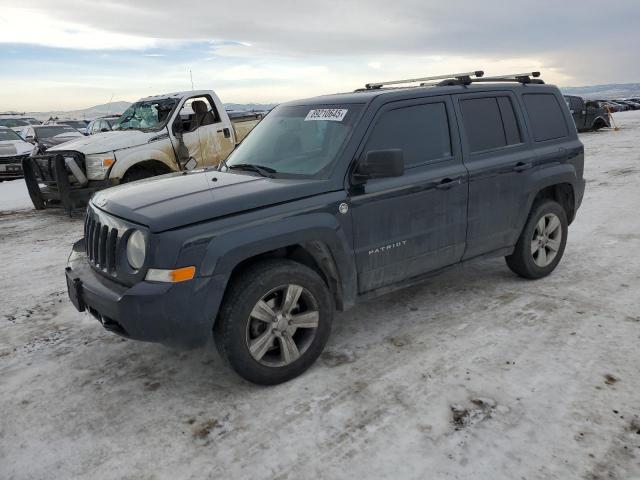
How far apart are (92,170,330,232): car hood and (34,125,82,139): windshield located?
17.9 metres

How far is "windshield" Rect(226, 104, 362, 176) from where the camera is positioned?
12.3 feet

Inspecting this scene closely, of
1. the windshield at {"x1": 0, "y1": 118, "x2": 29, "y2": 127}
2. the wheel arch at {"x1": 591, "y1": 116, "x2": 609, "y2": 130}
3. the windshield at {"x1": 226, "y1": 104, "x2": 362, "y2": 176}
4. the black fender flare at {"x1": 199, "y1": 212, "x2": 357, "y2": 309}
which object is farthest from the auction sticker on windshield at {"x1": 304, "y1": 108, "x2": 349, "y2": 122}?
the windshield at {"x1": 0, "y1": 118, "x2": 29, "y2": 127}

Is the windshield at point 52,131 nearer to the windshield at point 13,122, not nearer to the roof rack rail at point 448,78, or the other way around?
the windshield at point 13,122

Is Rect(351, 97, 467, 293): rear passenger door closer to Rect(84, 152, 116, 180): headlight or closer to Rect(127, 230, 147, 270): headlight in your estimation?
Rect(127, 230, 147, 270): headlight

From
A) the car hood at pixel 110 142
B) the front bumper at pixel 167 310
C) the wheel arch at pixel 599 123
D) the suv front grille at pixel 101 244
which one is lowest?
the wheel arch at pixel 599 123

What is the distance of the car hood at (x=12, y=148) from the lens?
1443cm

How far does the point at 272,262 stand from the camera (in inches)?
130

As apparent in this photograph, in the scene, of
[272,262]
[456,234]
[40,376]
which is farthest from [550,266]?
[40,376]

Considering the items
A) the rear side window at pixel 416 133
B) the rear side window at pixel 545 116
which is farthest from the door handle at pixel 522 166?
the rear side window at pixel 416 133

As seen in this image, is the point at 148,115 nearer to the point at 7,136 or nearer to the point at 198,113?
the point at 198,113

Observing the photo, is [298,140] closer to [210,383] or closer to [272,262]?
[272,262]

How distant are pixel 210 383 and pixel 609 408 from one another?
7.89 feet

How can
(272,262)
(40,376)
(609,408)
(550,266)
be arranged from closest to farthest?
(609,408) → (272,262) → (40,376) → (550,266)

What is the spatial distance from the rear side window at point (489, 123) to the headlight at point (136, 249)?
2722mm
